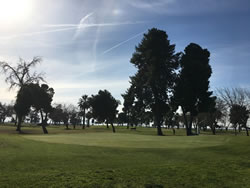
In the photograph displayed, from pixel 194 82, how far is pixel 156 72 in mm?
8678

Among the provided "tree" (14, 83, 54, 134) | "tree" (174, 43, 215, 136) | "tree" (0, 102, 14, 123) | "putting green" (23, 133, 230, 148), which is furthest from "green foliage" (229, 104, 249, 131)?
"tree" (0, 102, 14, 123)

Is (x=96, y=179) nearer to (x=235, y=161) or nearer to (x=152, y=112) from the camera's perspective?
(x=235, y=161)

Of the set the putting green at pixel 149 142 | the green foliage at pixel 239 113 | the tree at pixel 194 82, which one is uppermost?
the tree at pixel 194 82

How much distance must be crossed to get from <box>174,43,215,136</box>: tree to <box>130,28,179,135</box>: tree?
2.39 meters

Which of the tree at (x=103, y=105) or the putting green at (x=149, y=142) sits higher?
the tree at (x=103, y=105)

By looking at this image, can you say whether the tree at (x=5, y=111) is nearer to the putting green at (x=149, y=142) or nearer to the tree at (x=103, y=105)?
the tree at (x=103, y=105)

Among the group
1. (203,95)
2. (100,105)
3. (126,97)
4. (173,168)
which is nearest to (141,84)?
(126,97)

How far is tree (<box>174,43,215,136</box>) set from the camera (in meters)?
44.7

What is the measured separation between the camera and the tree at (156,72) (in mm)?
46125

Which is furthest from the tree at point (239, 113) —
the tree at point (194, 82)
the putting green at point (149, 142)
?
the putting green at point (149, 142)

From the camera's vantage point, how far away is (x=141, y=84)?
48375 mm

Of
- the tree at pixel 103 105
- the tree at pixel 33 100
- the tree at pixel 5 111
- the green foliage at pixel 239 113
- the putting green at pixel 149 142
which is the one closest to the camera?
the putting green at pixel 149 142

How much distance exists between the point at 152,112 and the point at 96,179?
140 feet

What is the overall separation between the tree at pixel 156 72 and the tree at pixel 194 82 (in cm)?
239
